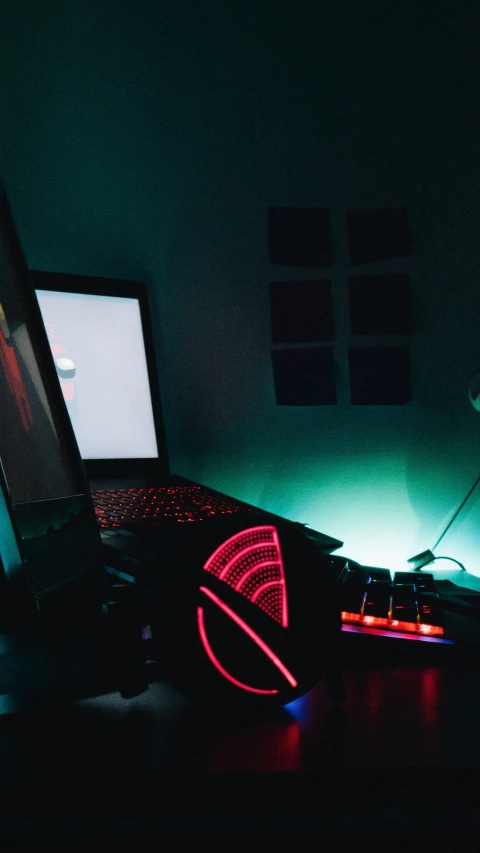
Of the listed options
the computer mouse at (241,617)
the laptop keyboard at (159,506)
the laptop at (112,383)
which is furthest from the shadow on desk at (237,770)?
the laptop at (112,383)

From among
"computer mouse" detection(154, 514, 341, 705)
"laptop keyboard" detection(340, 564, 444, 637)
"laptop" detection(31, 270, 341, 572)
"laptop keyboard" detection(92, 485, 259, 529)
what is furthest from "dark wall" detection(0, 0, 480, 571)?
"computer mouse" detection(154, 514, 341, 705)

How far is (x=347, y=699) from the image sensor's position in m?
0.39

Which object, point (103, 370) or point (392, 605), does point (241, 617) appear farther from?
point (103, 370)

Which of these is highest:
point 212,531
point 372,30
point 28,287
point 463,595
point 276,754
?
point 372,30

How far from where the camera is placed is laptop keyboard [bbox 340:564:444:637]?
47cm

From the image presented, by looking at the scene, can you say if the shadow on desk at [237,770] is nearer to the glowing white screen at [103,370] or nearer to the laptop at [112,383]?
the laptop at [112,383]

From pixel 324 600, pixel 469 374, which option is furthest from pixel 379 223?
pixel 324 600

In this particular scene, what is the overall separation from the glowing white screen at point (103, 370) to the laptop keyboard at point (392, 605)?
46 cm

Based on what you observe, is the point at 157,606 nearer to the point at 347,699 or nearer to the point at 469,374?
the point at 347,699

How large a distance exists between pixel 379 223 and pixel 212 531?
2.49ft

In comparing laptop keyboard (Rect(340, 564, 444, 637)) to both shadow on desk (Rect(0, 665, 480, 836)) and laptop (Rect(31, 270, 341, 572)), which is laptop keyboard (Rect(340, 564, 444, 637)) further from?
laptop (Rect(31, 270, 341, 572))

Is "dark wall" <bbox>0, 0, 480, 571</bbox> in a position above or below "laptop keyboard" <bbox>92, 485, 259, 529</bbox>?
above

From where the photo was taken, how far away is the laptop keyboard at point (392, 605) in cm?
47

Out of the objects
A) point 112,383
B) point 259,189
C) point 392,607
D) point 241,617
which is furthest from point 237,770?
point 259,189
